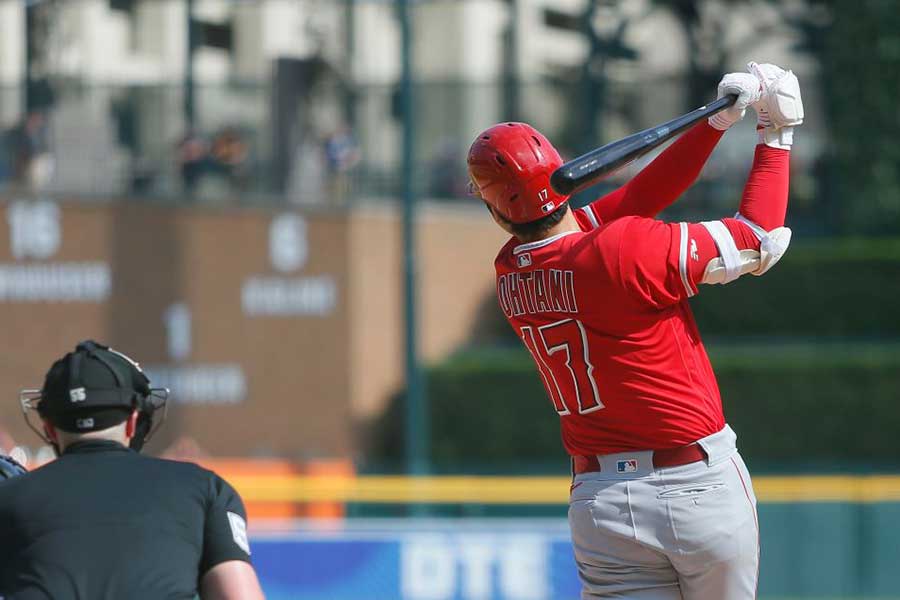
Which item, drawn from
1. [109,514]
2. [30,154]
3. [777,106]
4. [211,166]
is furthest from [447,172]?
[109,514]

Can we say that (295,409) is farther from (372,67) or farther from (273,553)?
(273,553)

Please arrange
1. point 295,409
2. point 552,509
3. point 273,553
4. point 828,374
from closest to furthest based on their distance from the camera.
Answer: point 273,553, point 552,509, point 828,374, point 295,409

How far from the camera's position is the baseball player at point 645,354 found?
3584 millimetres

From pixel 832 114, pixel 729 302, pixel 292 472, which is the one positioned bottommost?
pixel 292 472

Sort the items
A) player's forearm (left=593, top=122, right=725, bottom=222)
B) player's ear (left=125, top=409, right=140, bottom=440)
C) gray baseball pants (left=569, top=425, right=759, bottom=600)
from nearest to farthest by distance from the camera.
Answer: player's ear (left=125, top=409, right=140, bottom=440)
gray baseball pants (left=569, top=425, right=759, bottom=600)
player's forearm (left=593, top=122, right=725, bottom=222)

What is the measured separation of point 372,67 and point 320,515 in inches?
407

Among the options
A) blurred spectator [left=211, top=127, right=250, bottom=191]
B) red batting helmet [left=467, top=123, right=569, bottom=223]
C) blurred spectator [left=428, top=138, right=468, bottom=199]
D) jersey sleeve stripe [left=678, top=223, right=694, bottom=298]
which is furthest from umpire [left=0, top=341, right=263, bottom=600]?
blurred spectator [left=428, top=138, right=468, bottom=199]

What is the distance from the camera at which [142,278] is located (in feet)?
55.3

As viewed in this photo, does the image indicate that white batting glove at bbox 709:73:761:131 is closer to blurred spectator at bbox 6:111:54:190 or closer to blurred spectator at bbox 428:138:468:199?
blurred spectator at bbox 6:111:54:190

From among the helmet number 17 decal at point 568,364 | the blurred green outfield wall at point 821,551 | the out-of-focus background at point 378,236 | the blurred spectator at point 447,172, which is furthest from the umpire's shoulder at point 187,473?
the blurred spectator at point 447,172

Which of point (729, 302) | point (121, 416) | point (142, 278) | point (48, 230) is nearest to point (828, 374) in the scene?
point (729, 302)

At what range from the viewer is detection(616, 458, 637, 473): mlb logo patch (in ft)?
12.1

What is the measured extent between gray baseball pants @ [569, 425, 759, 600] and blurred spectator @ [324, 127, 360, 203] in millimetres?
13473

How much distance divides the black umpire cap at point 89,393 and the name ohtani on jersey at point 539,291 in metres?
1.02
